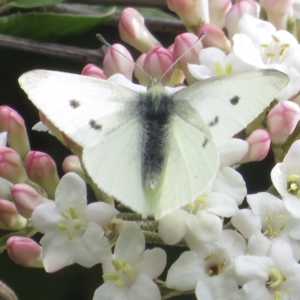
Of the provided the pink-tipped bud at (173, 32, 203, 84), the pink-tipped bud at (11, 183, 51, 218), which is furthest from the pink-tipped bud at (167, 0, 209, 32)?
the pink-tipped bud at (11, 183, 51, 218)

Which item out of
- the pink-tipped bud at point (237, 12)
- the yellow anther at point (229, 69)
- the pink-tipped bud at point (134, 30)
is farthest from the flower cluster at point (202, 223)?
the pink-tipped bud at point (134, 30)

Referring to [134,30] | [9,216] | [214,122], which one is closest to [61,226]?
[9,216]

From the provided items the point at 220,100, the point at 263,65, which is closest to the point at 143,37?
the point at 263,65

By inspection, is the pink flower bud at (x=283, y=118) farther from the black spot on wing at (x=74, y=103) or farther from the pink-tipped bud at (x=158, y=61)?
the black spot on wing at (x=74, y=103)

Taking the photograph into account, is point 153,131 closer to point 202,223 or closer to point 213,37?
point 202,223

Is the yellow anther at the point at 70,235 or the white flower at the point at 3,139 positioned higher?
the white flower at the point at 3,139
